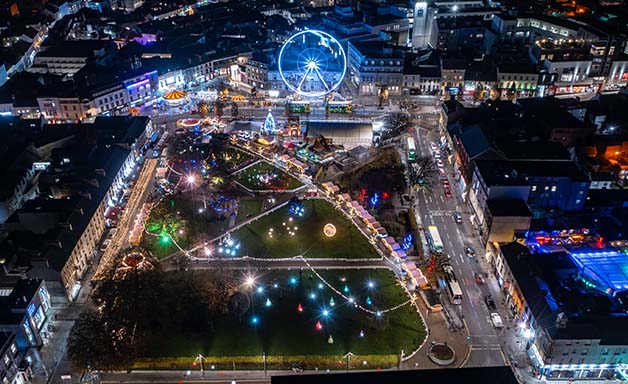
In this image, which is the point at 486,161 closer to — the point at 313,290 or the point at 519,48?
the point at 313,290

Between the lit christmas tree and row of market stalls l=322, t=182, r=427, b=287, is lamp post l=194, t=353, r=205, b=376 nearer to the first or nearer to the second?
row of market stalls l=322, t=182, r=427, b=287

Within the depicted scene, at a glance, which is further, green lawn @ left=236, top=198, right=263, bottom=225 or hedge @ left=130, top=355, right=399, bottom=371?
green lawn @ left=236, top=198, right=263, bottom=225

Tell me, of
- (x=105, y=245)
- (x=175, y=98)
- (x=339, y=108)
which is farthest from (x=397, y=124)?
(x=105, y=245)

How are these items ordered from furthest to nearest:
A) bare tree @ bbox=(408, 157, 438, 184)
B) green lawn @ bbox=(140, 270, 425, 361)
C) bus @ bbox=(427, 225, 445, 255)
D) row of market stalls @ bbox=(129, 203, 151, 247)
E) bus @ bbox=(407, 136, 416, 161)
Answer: bus @ bbox=(407, 136, 416, 161) < bare tree @ bbox=(408, 157, 438, 184) < row of market stalls @ bbox=(129, 203, 151, 247) < bus @ bbox=(427, 225, 445, 255) < green lawn @ bbox=(140, 270, 425, 361)

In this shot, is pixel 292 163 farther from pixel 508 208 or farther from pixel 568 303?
pixel 568 303

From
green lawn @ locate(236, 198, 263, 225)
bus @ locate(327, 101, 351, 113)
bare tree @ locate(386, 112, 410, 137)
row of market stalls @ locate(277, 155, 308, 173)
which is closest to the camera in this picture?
green lawn @ locate(236, 198, 263, 225)

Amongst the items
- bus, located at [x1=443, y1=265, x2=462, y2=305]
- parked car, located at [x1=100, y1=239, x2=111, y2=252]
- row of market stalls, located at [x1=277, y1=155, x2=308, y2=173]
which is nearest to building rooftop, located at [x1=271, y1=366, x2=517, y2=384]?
bus, located at [x1=443, y1=265, x2=462, y2=305]

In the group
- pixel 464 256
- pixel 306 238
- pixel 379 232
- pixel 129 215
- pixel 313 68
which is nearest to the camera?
pixel 464 256
